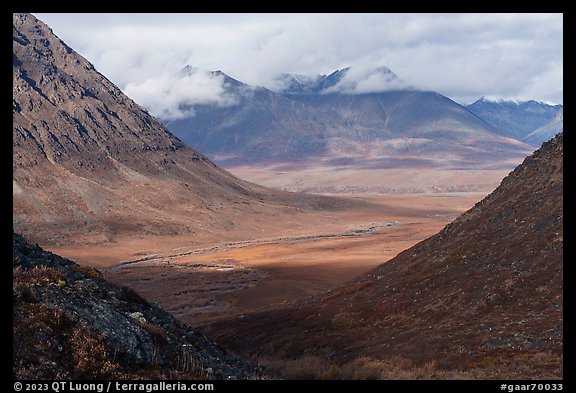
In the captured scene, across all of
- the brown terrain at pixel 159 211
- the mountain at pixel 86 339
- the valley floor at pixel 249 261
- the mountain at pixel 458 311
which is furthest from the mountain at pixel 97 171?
the mountain at pixel 86 339

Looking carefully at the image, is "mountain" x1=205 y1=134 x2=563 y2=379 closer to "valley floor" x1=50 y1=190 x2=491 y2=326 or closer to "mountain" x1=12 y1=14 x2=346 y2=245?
"valley floor" x1=50 y1=190 x2=491 y2=326

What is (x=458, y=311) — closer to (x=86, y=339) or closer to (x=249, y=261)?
(x=86, y=339)

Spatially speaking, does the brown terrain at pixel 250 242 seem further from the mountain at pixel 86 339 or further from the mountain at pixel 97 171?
the mountain at pixel 86 339

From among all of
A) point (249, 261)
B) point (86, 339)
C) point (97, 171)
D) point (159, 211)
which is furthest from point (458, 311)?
point (97, 171)

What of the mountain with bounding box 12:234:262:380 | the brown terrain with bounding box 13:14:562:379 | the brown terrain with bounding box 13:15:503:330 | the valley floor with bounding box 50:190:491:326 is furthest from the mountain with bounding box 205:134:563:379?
the brown terrain with bounding box 13:15:503:330

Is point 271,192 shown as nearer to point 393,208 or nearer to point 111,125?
point 393,208
